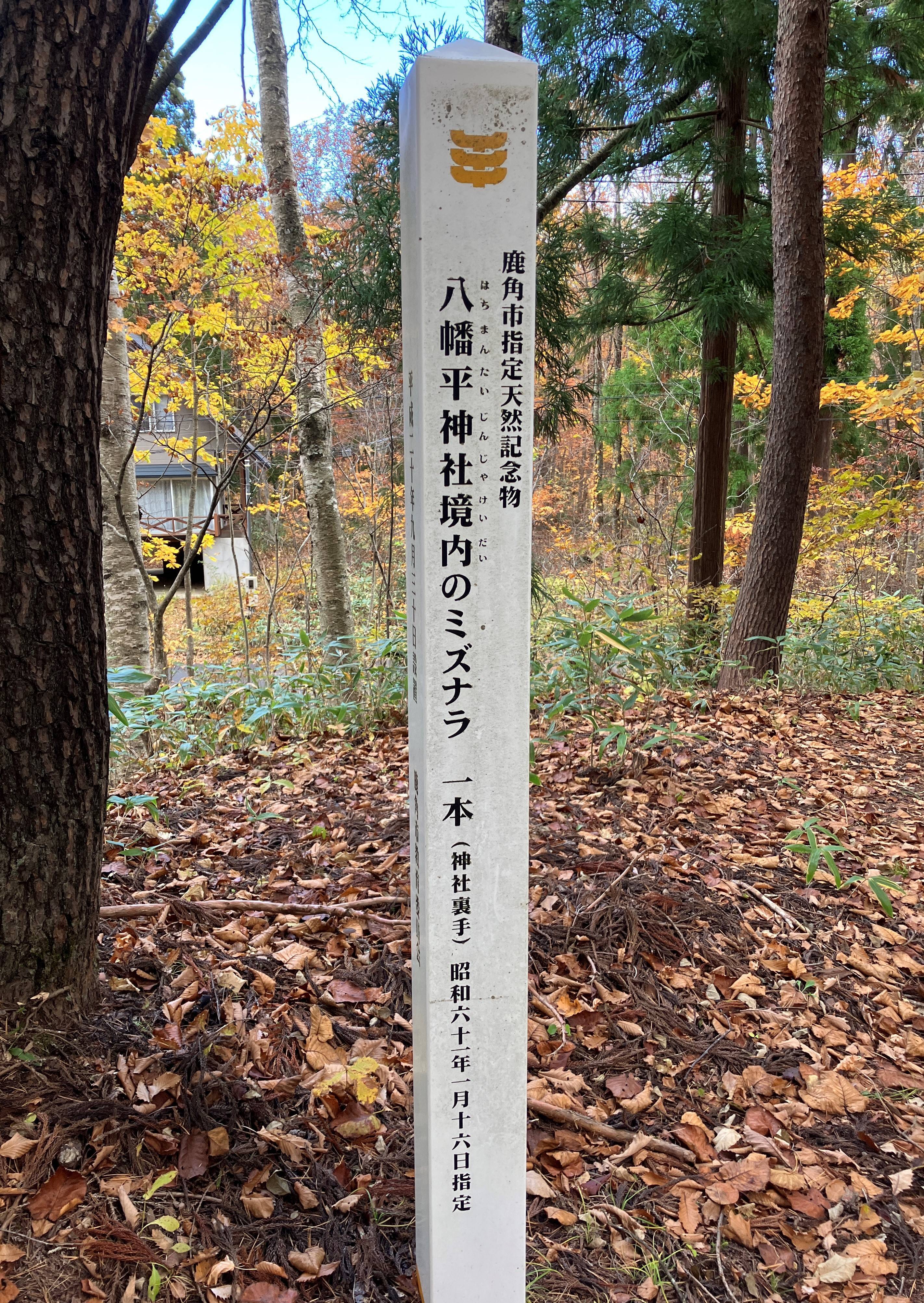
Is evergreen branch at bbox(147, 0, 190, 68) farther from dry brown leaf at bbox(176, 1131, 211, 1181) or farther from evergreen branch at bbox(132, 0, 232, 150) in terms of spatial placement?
dry brown leaf at bbox(176, 1131, 211, 1181)

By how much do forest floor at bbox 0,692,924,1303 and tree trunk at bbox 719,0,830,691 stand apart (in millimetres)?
2680

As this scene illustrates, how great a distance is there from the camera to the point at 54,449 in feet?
6.11

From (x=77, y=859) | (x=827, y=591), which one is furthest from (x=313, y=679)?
(x=827, y=591)

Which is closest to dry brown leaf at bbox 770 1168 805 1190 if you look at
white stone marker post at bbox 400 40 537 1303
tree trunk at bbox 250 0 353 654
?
white stone marker post at bbox 400 40 537 1303

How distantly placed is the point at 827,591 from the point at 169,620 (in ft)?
35.2

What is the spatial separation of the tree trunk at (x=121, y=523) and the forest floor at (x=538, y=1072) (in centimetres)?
275

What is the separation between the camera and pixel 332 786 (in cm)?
408

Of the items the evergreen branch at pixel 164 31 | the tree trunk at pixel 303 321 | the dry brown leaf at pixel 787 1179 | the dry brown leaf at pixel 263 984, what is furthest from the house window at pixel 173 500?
the dry brown leaf at pixel 787 1179

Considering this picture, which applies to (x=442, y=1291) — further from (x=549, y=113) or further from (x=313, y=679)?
(x=549, y=113)

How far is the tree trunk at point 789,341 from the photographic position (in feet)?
17.3

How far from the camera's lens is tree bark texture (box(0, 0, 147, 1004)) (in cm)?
176

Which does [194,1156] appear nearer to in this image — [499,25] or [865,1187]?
[865,1187]

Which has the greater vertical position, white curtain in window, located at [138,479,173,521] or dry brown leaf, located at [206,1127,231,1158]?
white curtain in window, located at [138,479,173,521]

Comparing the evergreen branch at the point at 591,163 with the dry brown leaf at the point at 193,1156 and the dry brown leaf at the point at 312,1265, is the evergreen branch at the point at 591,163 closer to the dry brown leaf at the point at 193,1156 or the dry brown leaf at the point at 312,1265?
the dry brown leaf at the point at 193,1156
